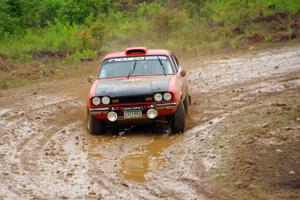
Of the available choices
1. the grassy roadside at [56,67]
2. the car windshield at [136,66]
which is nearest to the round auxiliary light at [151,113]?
the car windshield at [136,66]

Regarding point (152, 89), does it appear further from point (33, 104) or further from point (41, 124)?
point (33, 104)

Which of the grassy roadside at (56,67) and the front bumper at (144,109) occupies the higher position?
the front bumper at (144,109)

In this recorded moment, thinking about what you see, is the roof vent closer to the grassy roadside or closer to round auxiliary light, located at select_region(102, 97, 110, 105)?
round auxiliary light, located at select_region(102, 97, 110, 105)

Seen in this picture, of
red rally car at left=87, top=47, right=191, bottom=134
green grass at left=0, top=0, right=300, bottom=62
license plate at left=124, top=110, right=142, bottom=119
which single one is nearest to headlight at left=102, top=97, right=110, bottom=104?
red rally car at left=87, top=47, right=191, bottom=134

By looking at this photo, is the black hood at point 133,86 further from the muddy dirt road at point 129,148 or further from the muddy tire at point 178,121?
the muddy dirt road at point 129,148

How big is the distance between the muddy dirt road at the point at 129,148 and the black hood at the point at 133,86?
801 mm

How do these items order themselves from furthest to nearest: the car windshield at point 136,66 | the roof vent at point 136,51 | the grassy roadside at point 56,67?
the grassy roadside at point 56,67, the roof vent at point 136,51, the car windshield at point 136,66

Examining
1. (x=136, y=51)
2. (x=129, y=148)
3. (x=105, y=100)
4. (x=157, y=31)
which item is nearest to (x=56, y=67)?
(x=157, y=31)

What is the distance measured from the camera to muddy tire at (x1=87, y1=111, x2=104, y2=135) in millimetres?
10961

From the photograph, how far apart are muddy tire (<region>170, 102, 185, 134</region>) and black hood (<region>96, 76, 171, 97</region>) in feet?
1.46

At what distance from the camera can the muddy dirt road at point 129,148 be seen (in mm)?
7754

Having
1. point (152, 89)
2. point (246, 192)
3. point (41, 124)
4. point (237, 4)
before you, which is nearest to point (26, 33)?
point (237, 4)

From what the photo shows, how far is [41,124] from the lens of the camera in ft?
40.2

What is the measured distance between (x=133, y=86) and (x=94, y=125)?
986mm
